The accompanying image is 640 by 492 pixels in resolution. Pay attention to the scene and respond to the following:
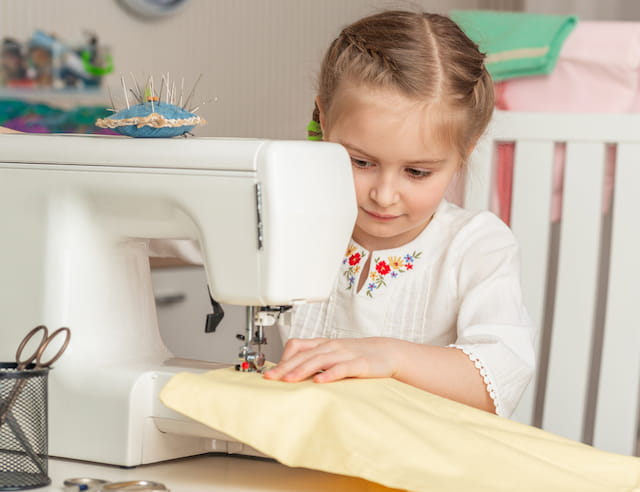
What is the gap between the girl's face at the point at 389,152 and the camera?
1.10m

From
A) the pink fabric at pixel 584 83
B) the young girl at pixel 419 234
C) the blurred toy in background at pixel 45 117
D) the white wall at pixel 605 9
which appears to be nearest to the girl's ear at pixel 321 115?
the young girl at pixel 419 234

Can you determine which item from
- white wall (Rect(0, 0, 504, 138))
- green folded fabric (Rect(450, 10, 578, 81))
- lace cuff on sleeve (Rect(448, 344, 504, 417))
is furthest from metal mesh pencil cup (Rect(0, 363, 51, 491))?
white wall (Rect(0, 0, 504, 138))

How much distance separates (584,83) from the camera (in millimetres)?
1633

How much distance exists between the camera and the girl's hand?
85cm

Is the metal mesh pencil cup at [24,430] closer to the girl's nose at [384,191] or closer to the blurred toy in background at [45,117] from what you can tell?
the girl's nose at [384,191]

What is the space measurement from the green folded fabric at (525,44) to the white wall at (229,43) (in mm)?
252

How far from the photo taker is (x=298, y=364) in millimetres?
863

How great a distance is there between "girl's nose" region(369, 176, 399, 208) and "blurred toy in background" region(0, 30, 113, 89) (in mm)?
958

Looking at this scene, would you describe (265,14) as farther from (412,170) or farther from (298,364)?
(298,364)

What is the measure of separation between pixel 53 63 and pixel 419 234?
0.92 metres

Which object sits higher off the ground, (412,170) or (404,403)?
(412,170)

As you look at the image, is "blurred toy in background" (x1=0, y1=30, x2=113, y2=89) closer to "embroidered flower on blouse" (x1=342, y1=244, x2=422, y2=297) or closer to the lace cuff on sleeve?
A: "embroidered flower on blouse" (x1=342, y1=244, x2=422, y2=297)

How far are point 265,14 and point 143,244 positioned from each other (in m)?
1.53

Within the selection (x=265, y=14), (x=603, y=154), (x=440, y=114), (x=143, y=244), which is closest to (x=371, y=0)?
(x=265, y=14)
